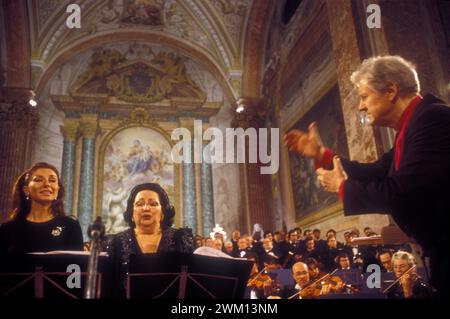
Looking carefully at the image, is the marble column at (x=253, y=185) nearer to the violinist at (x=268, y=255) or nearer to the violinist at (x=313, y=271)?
the violinist at (x=268, y=255)

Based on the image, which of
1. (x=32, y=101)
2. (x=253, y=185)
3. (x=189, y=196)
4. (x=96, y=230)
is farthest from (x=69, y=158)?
(x=96, y=230)

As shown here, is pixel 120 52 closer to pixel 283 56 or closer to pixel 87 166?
pixel 87 166

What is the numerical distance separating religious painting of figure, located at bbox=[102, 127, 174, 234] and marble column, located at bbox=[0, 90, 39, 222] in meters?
2.91

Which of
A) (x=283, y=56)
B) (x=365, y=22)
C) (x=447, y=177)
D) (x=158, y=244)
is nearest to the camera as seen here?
(x=447, y=177)

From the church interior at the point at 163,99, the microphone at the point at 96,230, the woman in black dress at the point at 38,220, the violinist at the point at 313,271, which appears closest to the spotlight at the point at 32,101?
the church interior at the point at 163,99

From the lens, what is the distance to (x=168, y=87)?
645 inches

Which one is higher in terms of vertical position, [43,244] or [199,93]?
[199,93]

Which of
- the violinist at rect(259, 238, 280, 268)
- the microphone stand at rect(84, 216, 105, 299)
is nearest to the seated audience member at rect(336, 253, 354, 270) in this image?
the violinist at rect(259, 238, 280, 268)

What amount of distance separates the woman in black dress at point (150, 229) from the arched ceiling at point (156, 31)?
38.9 ft

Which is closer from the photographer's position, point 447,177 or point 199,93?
point 447,177

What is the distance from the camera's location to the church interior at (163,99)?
12.5m

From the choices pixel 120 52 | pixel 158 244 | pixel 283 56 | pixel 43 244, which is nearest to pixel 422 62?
pixel 158 244

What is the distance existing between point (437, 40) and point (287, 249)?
4.90m

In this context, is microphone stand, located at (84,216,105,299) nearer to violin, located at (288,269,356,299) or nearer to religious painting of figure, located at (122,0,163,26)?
violin, located at (288,269,356,299)
